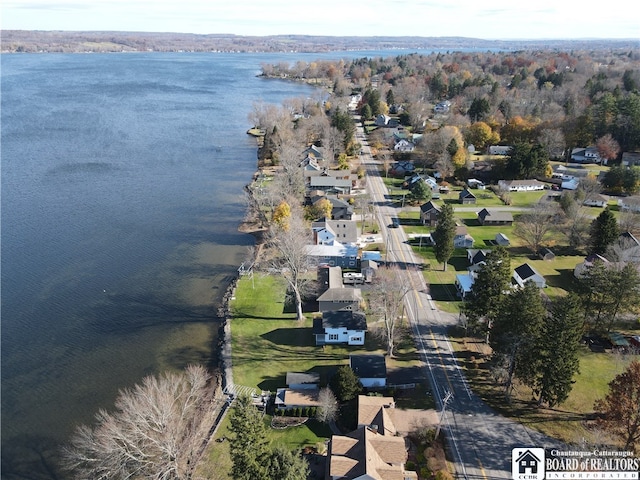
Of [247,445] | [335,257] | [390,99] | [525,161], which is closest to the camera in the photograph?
[247,445]

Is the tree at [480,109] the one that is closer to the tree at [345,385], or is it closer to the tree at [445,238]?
the tree at [445,238]

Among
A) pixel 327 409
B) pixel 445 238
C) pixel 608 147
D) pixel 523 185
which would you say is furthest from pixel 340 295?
pixel 608 147

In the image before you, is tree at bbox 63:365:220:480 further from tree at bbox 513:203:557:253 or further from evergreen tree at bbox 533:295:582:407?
tree at bbox 513:203:557:253

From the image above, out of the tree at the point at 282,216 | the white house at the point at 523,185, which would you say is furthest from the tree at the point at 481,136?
the tree at the point at 282,216

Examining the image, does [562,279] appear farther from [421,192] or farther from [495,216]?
[421,192]

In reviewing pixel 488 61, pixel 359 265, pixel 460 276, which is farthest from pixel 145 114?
pixel 488 61

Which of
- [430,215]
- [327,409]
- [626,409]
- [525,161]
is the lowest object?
[327,409]

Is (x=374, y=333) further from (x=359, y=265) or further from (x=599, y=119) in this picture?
(x=599, y=119)
